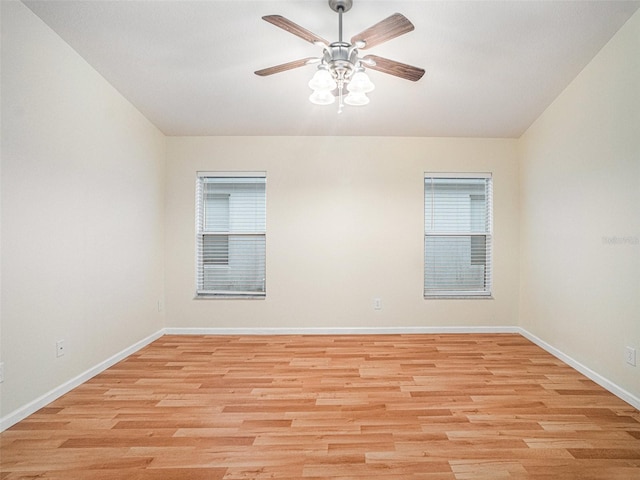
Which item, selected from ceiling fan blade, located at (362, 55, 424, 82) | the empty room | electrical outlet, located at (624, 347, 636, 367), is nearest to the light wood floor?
the empty room

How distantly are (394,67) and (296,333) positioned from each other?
123 inches

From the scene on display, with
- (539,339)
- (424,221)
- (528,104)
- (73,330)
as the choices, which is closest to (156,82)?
(73,330)

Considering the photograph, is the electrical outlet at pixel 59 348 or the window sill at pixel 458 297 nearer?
the electrical outlet at pixel 59 348

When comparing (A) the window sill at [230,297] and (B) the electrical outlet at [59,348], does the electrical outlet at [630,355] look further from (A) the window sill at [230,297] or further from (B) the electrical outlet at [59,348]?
(B) the electrical outlet at [59,348]

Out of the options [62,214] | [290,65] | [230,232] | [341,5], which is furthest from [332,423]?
[230,232]

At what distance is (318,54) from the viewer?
104 inches

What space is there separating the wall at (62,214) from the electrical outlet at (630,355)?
4163 millimetres

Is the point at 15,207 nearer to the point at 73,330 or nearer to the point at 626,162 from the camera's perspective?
the point at 73,330

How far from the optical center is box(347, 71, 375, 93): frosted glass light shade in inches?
80.6

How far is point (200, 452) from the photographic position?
1.81m

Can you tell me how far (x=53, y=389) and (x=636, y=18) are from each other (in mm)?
4904

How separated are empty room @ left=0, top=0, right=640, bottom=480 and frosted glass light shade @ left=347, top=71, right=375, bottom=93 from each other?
30 mm

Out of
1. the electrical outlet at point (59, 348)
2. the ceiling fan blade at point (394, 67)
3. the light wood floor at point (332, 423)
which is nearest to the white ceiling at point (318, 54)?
the ceiling fan blade at point (394, 67)

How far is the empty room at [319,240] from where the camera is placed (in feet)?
6.49
